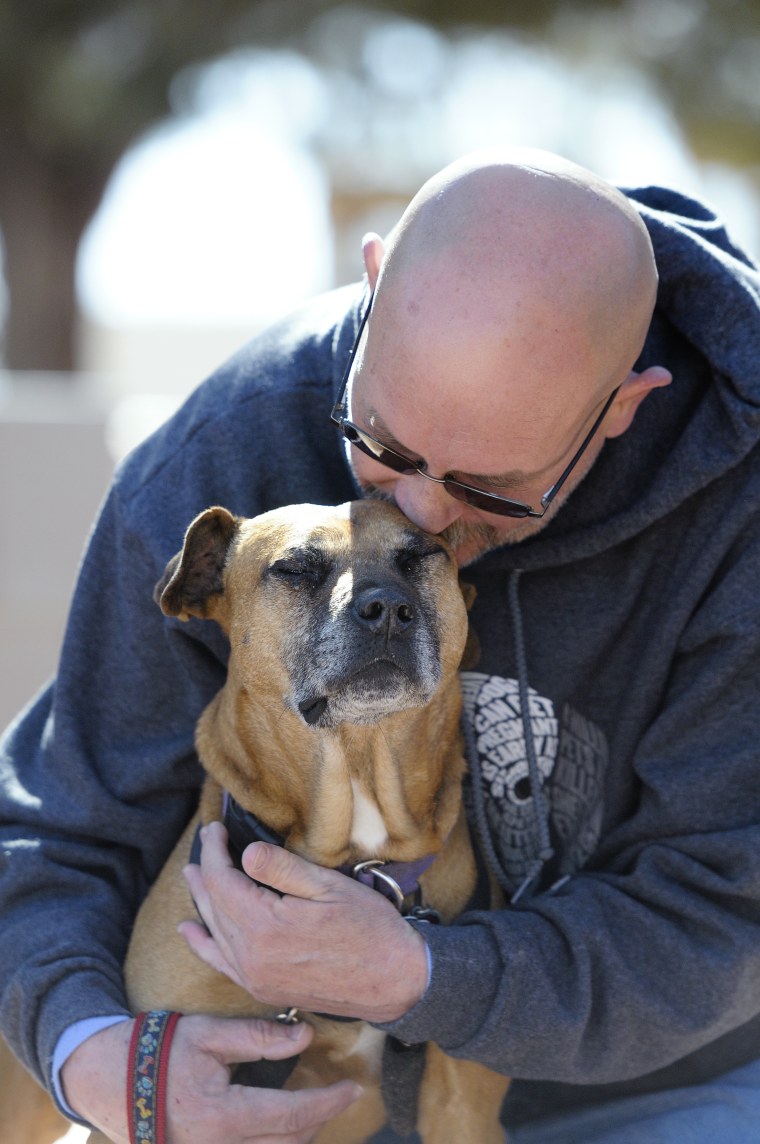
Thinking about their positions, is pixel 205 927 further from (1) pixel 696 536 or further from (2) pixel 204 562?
(1) pixel 696 536

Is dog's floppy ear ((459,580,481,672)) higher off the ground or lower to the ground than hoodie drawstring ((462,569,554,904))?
higher

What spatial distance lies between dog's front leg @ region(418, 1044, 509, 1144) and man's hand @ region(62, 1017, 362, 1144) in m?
0.22

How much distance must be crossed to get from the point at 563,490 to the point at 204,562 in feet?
2.61

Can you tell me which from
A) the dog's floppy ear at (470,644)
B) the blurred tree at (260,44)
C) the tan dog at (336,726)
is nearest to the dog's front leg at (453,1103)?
the tan dog at (336,726)

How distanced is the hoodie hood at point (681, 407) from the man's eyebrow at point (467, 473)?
0.29 meters

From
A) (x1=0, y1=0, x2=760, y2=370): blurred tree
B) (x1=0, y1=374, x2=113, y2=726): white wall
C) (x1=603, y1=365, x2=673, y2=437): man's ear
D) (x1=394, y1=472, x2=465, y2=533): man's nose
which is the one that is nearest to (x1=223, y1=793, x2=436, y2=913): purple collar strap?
(x1=394, y1=472, x2=465, y2=533): man's nose

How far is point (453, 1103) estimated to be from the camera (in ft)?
8.43

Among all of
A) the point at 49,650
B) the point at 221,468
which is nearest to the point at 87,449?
the point at 49,650

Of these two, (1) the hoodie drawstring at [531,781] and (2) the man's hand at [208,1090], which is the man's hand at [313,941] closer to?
(2) the man's hand at [208,1090]

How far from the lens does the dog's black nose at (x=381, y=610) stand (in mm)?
2461

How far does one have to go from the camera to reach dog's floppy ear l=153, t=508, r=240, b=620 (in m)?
2.56

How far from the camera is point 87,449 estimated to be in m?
6.16

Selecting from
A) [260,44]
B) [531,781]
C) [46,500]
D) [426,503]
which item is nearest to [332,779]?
[531,781]

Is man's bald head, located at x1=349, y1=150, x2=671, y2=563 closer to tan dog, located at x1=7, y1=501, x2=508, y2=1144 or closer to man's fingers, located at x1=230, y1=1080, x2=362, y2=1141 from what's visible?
tan dog, located at x1=7, y1=501, x2=508, y2=1144
